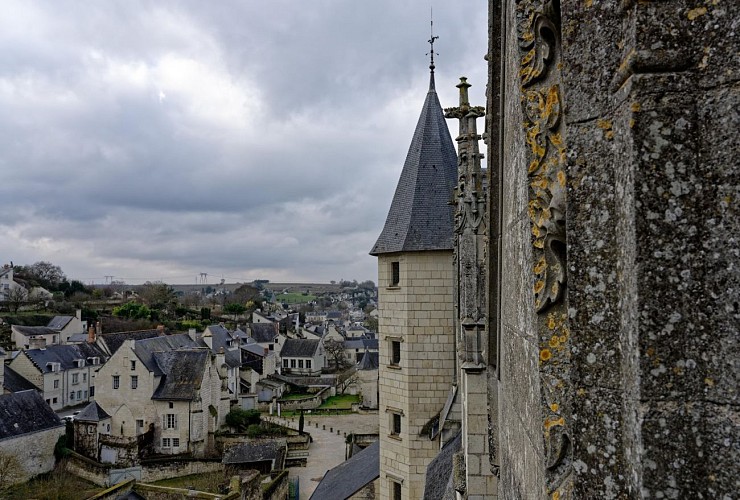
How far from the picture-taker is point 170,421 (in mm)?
34781

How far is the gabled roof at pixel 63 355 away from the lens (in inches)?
1695

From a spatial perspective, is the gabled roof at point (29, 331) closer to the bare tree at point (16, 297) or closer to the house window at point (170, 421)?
the bare tree at point (16, 297)

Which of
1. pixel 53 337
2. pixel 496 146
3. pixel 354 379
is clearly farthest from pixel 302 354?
pixel 496 146

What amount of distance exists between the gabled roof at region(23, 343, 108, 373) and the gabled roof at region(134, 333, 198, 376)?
943 centimetres

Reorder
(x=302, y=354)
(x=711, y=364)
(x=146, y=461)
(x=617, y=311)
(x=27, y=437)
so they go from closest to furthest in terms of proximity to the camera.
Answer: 1. (x=711, y=364)
2. (x=617, y=311)
3. (x=27, y=437)
4. (x=146, y=461)
5. (x=302, y=354)

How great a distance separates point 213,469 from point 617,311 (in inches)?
1311

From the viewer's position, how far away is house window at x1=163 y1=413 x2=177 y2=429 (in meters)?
34.6

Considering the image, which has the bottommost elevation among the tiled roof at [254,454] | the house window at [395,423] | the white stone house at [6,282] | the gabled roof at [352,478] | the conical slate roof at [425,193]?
the tiled roof at [254,454]

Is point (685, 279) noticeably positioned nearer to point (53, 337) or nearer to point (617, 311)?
point (617, 311)

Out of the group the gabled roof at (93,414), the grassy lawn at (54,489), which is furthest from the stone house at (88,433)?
the grassy lawn at (54,489)

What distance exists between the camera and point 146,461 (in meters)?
31.8

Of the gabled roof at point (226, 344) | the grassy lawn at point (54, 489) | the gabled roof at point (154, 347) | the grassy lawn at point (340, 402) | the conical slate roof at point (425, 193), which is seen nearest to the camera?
the conical slate roof at point (425, 193)

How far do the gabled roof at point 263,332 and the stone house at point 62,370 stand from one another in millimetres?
22003

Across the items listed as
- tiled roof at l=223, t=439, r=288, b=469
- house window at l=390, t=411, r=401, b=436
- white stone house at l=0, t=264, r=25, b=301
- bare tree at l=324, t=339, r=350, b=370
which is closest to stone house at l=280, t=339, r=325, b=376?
bare tree at l=324, t=339, r=350, b=370
